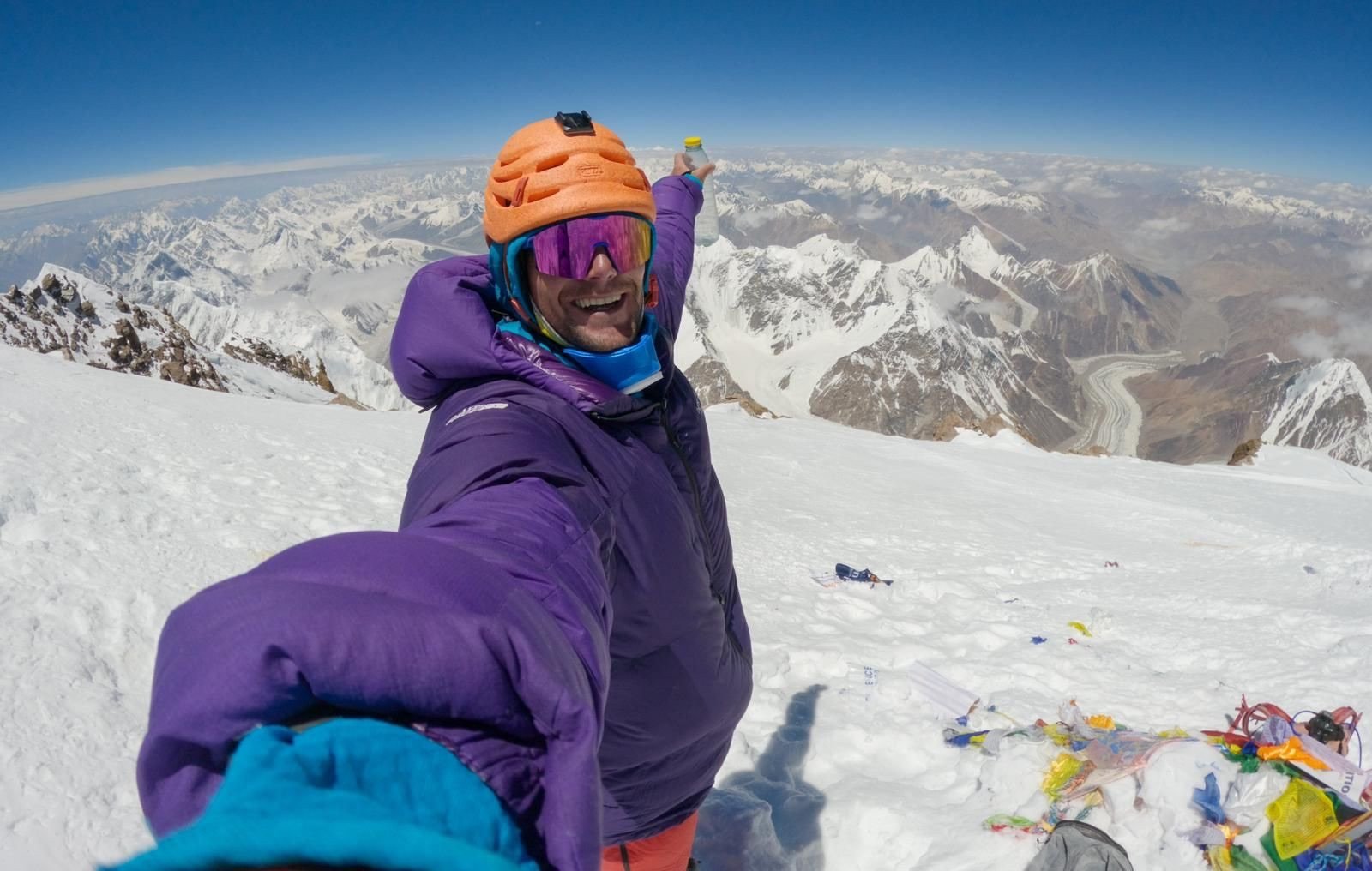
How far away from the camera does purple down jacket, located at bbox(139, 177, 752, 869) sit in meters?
1.05

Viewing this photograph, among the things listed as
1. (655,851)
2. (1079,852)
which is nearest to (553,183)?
(655,851)

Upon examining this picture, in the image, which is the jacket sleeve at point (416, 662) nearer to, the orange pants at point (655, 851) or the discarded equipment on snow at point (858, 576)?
the orange pants at point (655, 851)

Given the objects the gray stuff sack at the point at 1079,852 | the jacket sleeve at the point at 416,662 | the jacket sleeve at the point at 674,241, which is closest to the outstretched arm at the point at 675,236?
the jacket sleeve at the point at 674,241

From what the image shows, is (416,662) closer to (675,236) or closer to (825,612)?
(675,236)

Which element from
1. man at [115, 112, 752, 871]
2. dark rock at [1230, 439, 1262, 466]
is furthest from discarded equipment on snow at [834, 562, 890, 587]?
dark rock at [1230, 439, 1262, 466]

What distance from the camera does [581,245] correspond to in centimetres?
281

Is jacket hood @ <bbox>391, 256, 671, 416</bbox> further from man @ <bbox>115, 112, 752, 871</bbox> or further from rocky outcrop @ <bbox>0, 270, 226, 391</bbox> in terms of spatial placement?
rocky outcrop @ <bbox>0, 270, 226, 391</bbox>

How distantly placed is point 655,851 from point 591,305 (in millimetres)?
2825

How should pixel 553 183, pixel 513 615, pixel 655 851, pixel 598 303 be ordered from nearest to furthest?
pixel 513 615, pixel 598 303, pixel 553 183, pixel 655 851

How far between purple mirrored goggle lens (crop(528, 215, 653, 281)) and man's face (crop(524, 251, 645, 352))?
32 millimetres

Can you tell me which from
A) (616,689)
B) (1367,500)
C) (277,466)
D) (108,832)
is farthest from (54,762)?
(1367,500)

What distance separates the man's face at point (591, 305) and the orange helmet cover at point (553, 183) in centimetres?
21

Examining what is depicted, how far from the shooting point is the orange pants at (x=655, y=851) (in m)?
3.36

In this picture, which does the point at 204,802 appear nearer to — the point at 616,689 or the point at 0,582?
the point at 616,689
